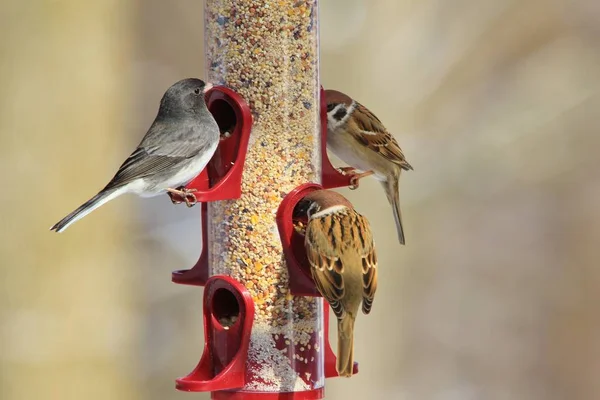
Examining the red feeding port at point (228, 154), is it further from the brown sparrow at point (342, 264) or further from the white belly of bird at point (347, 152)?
the white belly of bird at point (347, 152)

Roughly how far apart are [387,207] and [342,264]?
2.16 m

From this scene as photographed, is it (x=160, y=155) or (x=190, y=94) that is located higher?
(x=190, y=94)

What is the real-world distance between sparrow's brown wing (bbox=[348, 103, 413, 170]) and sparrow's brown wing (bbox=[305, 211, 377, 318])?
2.34 feet

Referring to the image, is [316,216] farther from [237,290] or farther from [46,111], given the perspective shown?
[46,111]

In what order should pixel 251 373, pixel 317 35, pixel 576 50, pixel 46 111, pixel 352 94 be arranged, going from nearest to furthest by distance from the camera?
pixel 251 373, pixel 317 35, pixel 46 111, pixel 352 94, pixel 576 50

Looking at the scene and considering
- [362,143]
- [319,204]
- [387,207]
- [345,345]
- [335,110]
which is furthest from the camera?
[387,207]

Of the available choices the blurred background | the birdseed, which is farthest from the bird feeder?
the blurred background

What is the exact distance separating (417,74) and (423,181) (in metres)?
0.57

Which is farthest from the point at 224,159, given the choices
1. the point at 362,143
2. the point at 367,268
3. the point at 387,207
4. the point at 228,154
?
the point at 387,207

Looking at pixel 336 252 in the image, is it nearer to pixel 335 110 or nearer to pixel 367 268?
pixel 367 268

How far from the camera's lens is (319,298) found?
12.6 feet

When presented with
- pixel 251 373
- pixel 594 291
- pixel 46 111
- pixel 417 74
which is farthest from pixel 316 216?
pixel 594 291

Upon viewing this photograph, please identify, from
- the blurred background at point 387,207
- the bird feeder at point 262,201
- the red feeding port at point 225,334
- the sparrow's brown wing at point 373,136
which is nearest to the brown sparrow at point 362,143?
the sparrow's brown wing at point 373,136

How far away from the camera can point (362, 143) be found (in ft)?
14.4
